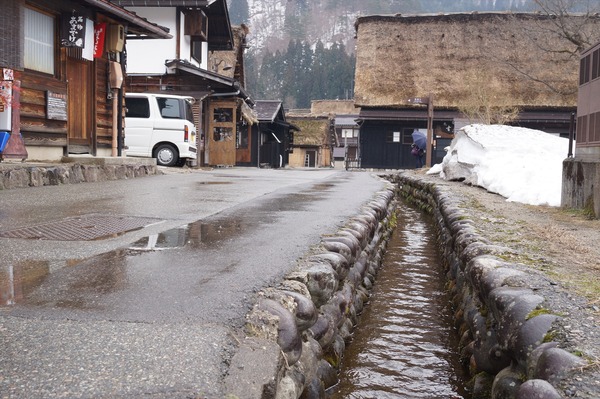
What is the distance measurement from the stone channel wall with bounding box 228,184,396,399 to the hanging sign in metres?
7.50

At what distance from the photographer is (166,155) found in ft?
50.2

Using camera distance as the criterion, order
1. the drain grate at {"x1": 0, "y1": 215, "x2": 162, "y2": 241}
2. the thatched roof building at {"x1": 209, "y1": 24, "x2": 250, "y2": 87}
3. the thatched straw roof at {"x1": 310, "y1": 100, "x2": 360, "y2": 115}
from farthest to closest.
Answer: the thatched straw roof at {"x1": 310, "y1": 100, "x2": 360, "y2": 115} → the thatched roof building at {"x1": 209, "y1": 24, "x2": 250, "y2": 87} → the drain grate at {"x1": 0, "y1": 215, "x2": 162, "y2": 241}

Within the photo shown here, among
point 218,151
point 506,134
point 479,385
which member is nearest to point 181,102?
point 218,151

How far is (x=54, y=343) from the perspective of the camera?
6.19ft

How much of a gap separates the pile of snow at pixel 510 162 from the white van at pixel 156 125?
24.4ft

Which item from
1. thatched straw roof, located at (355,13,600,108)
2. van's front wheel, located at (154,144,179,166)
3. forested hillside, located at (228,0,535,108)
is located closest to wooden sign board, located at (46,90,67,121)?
van's front wheel, located at (154,144,179,166)

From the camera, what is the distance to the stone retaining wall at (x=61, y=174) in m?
7.30

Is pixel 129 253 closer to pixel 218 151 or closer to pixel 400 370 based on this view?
pixel 400 370

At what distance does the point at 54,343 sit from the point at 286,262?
67.4 inches

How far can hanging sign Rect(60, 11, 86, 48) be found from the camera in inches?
404

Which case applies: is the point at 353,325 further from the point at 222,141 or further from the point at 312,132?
the point at 312,132

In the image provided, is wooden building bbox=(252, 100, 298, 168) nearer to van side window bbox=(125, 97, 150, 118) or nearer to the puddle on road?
van side window bbox=(125, 97, 150, 118)

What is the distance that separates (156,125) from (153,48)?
4.38m

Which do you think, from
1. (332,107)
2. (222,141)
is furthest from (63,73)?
(332,107)
